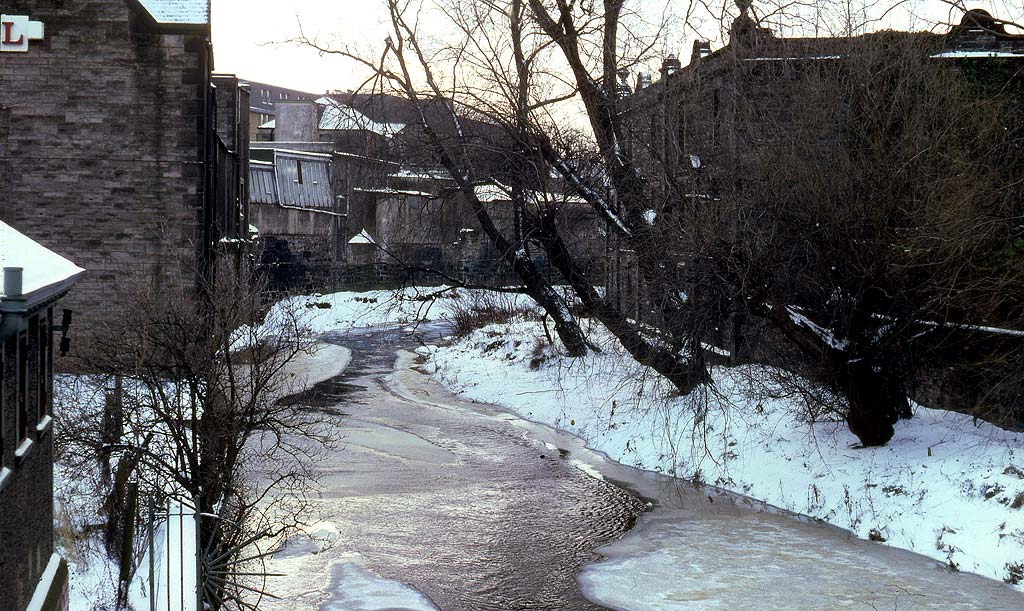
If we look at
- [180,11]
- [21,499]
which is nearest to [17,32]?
[180,11]

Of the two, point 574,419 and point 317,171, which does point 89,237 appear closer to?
point 574,419

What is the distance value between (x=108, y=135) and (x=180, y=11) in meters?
3.21

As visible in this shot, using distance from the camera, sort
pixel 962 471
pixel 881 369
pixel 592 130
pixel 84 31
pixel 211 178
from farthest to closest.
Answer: pixel 211 178, pixel 84 31, pixel 592 130, pixel 881 369, pixel 962 471

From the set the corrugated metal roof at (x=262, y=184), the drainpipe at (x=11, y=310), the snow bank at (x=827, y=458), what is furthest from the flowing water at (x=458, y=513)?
the corrugated metal roof at (x=262, y=184)

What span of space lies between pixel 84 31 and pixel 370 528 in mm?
15395

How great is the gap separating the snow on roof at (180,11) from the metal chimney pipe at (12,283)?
18.1 meters

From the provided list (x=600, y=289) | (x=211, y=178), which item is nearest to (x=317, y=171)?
(x=211, y=178)

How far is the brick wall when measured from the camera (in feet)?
77.5

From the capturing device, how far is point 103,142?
23.9m

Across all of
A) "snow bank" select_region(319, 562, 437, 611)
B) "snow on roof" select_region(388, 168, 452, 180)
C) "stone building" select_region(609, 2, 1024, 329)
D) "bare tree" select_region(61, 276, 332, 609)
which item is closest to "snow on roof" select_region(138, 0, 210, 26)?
"snow on roof" select_region(388, 168, 452, 180)

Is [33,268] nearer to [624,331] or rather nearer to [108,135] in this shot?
[624,331]

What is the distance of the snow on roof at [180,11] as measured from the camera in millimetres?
23609

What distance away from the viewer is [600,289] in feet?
72.8

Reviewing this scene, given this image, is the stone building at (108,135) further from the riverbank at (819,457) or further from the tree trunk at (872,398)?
the tree trunk at (872,398)
